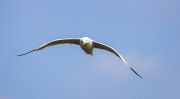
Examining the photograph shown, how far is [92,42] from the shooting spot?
17578 millimetres

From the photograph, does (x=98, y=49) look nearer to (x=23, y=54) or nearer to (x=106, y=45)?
(x=106, y=45)

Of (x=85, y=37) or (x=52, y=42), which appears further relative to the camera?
(x=52, y=42)

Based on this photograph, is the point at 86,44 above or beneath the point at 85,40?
beneath

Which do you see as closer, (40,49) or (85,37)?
(85,37)

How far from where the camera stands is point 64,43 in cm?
1853

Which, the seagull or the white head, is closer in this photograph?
the white head

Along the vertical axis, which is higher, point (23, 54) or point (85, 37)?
point (85, 37)

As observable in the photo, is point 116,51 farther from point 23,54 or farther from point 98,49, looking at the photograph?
point 23,54

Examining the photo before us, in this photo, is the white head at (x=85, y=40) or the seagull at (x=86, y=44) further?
the seagull at (x=86, y=44)

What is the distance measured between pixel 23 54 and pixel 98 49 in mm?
4586

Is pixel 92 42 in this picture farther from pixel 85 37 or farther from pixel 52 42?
pixel 52 42

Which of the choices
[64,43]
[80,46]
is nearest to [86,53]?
[80,46]

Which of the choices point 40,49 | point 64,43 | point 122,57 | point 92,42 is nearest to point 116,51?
point 122,57

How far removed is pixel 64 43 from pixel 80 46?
161 cm
